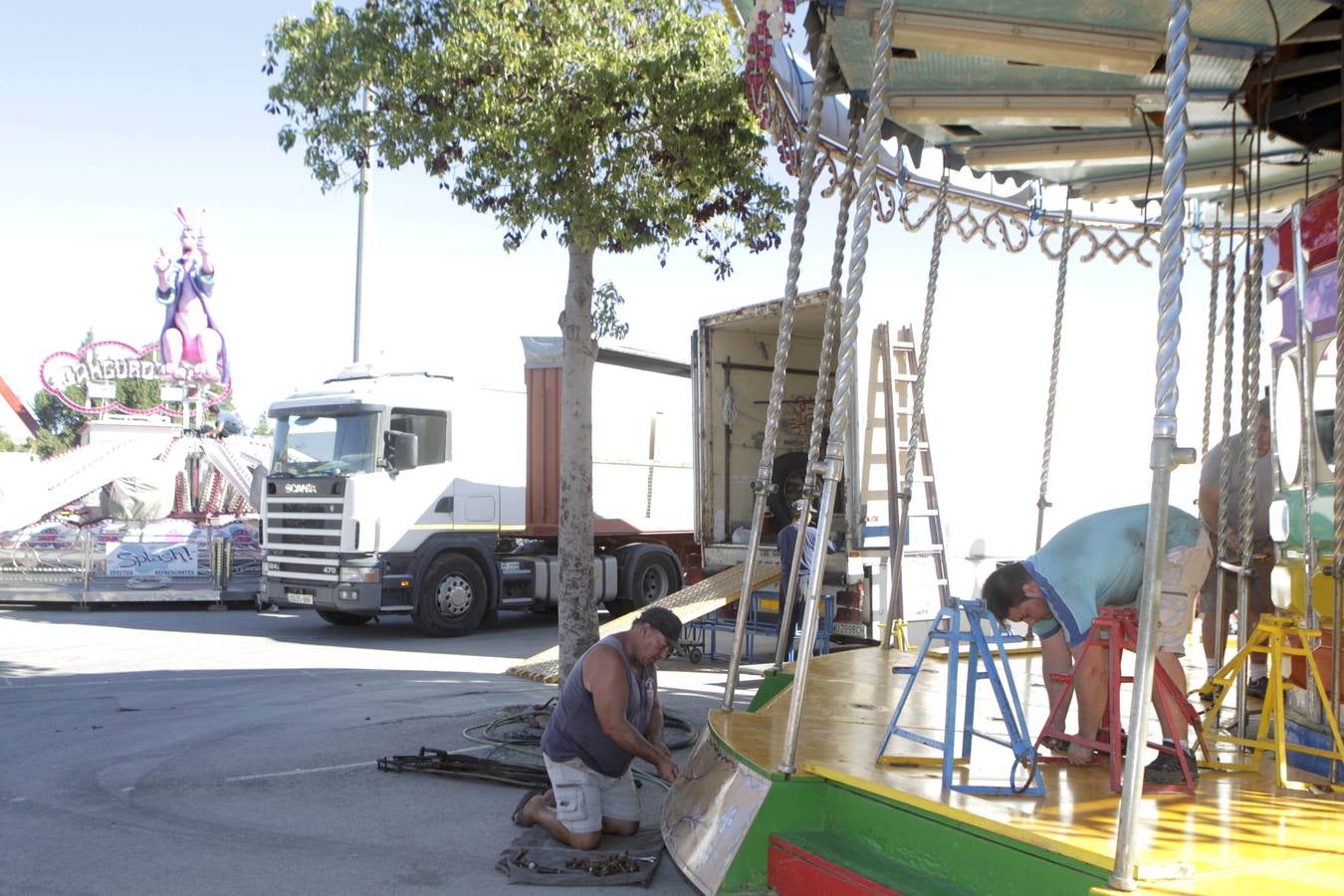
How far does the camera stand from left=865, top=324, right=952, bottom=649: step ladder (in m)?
11.6

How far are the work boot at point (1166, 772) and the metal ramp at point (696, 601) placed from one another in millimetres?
7288

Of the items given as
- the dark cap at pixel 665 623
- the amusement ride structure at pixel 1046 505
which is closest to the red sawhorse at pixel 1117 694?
the amusement ride structure at pixel 1046 505

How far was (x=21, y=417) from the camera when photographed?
4231cm

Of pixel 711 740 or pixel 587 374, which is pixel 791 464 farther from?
pixel 711 740

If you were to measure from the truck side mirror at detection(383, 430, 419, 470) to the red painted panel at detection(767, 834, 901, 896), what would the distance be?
439 inches

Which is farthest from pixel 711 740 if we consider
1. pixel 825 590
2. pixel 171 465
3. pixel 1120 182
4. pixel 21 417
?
pixel 21 417

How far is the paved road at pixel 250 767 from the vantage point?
5.49 metres

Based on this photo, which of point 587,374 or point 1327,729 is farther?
point 587,374

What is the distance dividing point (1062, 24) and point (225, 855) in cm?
549

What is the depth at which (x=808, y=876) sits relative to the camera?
4.06 metres

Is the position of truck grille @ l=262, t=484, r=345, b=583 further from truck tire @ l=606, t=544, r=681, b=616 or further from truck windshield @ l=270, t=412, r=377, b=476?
truck tire @ l=606, t=544, r=681, b=616

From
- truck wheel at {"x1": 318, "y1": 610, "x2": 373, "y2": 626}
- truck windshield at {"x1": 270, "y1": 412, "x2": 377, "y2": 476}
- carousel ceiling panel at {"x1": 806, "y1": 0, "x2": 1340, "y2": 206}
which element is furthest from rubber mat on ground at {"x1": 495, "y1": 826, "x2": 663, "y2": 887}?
truck wheel at {"x1": 318, "y1": 610, "x2": 373, "y2": 626}

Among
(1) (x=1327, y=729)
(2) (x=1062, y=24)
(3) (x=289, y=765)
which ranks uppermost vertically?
(2) (x=1062, y=24)

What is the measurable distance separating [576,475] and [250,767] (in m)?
2.95
